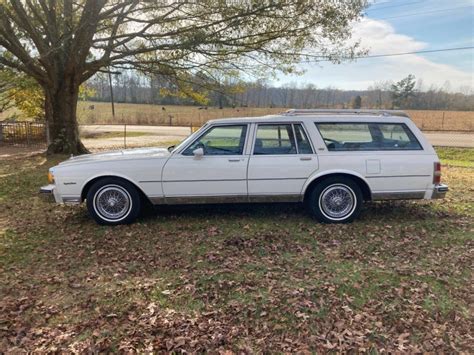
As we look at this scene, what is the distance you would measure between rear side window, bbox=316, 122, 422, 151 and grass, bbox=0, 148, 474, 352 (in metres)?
1.16

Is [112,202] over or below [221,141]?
below

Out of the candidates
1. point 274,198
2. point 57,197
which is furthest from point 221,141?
point 57,197

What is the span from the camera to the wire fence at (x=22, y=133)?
1819 cm

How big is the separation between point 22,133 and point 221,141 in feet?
57.4

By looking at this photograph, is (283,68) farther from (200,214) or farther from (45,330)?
(45,330)

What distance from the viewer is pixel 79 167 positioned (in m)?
5.03

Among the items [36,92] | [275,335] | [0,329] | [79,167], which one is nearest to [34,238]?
[79,167]

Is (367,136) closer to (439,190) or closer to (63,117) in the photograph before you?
(439,190)

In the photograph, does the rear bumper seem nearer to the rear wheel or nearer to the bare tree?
the rear wheel

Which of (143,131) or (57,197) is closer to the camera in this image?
(57,197)

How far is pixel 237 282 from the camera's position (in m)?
3.51

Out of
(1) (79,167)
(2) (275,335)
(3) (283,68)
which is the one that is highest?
(3) (283,68)

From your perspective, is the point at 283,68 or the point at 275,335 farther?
the point at 283,68

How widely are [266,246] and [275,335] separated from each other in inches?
67.9
